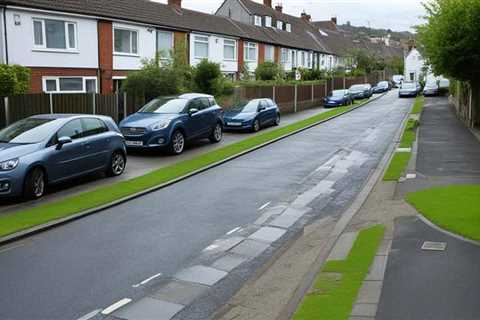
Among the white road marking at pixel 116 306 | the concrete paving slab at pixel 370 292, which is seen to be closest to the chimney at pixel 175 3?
the white road marking at pixel 116 306

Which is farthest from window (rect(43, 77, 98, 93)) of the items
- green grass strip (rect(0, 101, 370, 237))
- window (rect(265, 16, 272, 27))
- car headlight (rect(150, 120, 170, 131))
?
window (rect(265, 16, 272, 27))

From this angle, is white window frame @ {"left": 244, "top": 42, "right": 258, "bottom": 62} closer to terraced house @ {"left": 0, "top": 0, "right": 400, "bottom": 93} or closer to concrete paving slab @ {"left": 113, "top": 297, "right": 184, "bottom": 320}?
terraced house @ {"left": 0, "top": 0, "right": 400, "bottom": 93}

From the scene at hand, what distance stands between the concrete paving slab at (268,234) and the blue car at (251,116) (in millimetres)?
15256

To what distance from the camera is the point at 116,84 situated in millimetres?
29484

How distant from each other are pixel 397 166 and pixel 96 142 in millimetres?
7664

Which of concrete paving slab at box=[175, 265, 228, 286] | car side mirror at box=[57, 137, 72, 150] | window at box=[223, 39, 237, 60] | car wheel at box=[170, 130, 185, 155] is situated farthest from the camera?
window at box=[223, 39, 237, 60]

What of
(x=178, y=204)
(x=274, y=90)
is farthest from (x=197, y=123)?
(x=274, y=90)

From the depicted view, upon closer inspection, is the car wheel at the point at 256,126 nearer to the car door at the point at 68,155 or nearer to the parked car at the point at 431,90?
the car door at the point at 68,155

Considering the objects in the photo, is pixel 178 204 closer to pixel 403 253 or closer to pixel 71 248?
pixel 71 248

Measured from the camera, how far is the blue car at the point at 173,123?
17.2 metres

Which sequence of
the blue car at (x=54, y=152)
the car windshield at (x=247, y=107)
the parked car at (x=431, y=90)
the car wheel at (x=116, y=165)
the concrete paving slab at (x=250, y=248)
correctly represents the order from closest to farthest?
1. the concrete paving slab at (x=250, y=248)
2. the blue car at (x=54, y=152)
3. the car wheel at (x=116, y=165)
4. the car windshield at (x=247, y=107)
5. the parked car at (x=431, y=90)

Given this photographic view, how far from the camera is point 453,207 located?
9.55 meters

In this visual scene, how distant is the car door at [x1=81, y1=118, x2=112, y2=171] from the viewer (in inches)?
510

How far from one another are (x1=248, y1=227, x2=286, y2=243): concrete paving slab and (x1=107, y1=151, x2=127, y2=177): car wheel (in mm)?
5894
